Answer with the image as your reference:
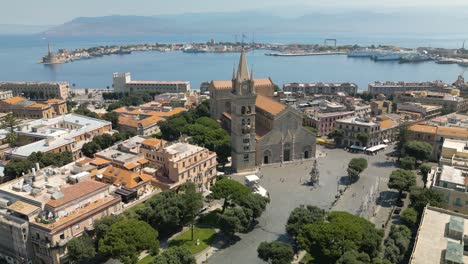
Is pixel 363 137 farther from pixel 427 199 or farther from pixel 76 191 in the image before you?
pixel 76 191

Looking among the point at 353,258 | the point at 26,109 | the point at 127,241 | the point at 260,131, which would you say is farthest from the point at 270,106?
the point at 26,109

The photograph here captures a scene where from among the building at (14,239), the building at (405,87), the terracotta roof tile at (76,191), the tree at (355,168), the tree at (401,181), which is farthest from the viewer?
the building at (405,87)

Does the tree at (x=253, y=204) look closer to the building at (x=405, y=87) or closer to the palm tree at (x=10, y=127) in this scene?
the palm tree at (x=10, y=127)

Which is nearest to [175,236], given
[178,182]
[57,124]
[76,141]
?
[178,182]

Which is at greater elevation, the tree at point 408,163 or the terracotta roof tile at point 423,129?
the terracotta roof tile at point 423,129

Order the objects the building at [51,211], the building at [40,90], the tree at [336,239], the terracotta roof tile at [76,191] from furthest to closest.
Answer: the building at [40,90]
the terracotta roof tile at [76,191]
the building at [51,211]
the tree at [336,239]

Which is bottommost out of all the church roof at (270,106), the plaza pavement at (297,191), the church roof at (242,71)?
the plaza pavement at (297,191)

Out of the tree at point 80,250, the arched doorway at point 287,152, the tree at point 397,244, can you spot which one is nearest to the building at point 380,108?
the arched doorway at point 287,152

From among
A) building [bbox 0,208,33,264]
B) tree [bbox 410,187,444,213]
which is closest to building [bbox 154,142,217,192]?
building [bbox 0,208,33,264]
